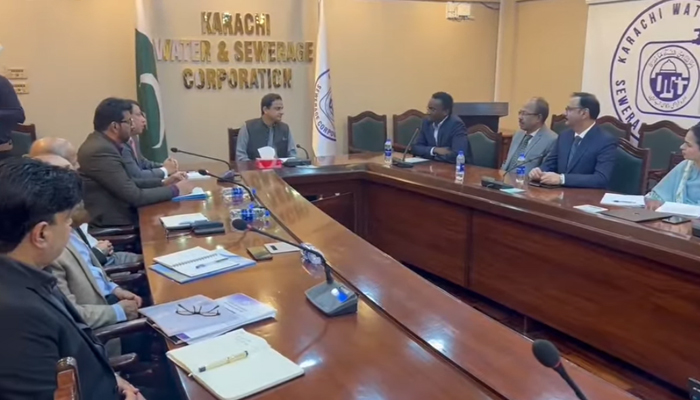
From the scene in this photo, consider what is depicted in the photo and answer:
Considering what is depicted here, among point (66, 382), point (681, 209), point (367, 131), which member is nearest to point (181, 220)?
point (66, 382)

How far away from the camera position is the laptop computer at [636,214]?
2.46 metres

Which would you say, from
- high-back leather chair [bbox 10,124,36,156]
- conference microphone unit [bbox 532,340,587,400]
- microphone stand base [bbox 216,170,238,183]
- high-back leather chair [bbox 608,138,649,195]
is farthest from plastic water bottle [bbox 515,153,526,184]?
high-back leather chair [bbox 10,124,36,156]

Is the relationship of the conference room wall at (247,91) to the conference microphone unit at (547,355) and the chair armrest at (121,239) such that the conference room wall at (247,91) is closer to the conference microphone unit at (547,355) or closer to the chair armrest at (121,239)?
the chair armrest at (121,239)

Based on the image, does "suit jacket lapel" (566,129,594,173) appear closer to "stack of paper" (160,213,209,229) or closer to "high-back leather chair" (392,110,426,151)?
"stack of paper" (160,213,209,229)

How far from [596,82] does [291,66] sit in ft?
8.97

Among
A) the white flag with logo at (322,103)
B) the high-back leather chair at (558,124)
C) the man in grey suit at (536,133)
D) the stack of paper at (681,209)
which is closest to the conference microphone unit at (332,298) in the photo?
the stack of paper at (681,209)

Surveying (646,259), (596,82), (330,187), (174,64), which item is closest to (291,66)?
(174,64)

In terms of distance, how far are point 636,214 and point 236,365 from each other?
1959mm

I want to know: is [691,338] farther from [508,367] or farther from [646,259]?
[508,367]

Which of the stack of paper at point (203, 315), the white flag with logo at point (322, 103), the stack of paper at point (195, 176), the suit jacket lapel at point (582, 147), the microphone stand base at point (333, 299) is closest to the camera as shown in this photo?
the stack of paper at point (203, 315)

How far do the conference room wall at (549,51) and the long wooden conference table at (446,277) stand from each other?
2.50m

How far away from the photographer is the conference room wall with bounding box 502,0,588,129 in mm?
5559

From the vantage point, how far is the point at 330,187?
3949 mm

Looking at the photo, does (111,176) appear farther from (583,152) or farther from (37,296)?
(583,152)
